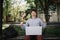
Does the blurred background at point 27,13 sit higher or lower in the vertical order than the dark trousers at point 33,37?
higher

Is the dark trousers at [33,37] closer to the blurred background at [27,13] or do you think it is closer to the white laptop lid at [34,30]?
the white laptop lid at [34,30]

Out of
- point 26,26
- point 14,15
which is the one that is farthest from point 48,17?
point 26,26

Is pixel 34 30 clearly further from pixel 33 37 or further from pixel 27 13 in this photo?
pixel 27 13

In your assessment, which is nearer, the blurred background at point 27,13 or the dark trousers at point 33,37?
the dark trousers at point 33,37

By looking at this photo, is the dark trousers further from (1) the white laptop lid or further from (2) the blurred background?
(2) the blurred background

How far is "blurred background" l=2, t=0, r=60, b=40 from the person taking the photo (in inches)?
232

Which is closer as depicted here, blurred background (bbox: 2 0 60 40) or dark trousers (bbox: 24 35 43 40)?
dark trousers (bbox: 24 35 43 40)

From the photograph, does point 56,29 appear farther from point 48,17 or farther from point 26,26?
point 26,26

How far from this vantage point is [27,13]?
5809 mm

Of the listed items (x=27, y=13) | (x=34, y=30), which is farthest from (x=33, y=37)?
(x=27, y=13)

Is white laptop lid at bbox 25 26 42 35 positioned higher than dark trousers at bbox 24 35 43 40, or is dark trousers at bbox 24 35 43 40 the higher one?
white laptop lid at bbox 25 26 42 35

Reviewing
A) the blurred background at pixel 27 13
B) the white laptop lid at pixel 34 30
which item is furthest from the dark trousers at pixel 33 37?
the blurred background at pixel 27 13

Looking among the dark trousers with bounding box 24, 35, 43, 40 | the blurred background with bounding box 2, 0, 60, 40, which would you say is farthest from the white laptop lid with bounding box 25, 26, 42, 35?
the blurred background with bounding box 2, 0, 60, 40

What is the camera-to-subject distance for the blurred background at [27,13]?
19.4 feet
